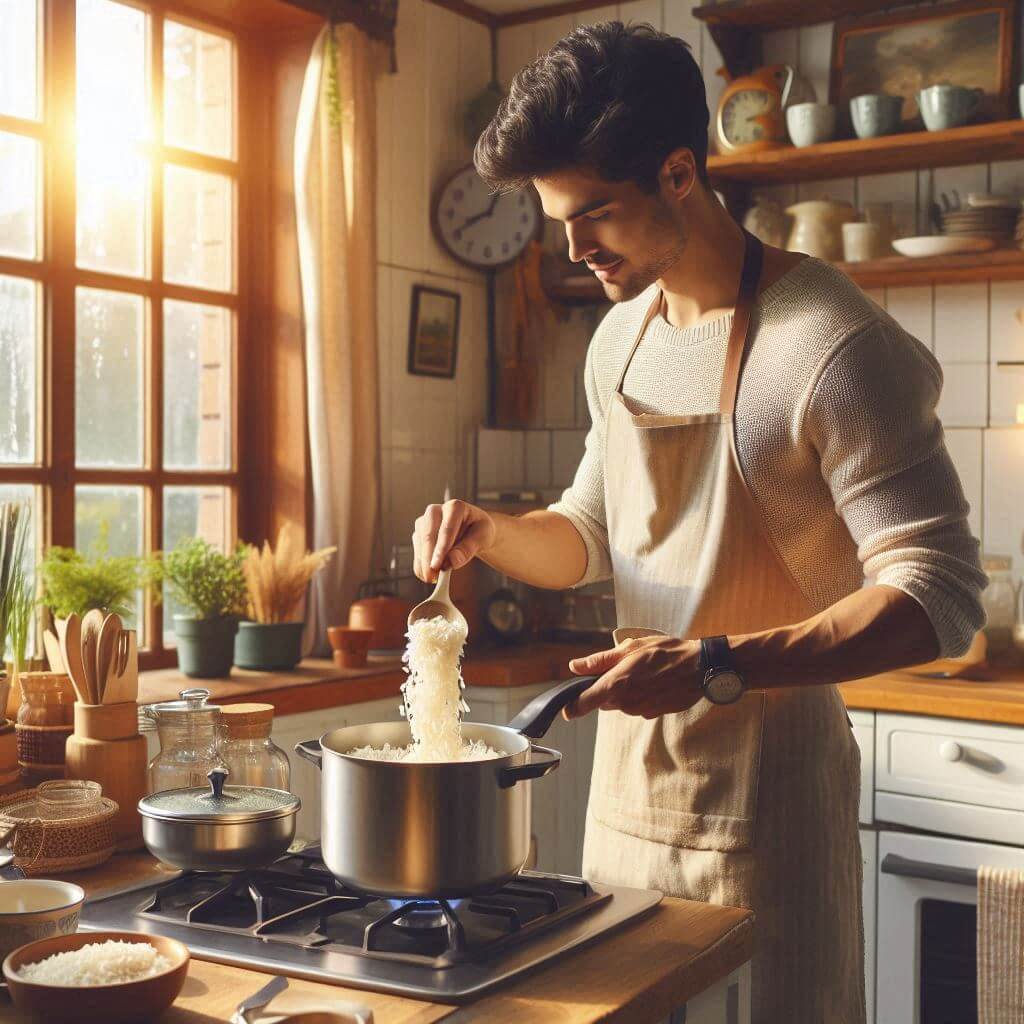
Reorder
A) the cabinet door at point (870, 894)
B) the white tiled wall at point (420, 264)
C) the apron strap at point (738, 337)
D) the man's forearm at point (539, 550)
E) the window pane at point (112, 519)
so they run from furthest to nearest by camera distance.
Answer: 1. the white tiled wall at point (420, 264)
2. the window pane at point (112, 519)
3. the cabinet door at point (870, 894)
4. the man's forearm at point (539, 550)
5. the apron strap at point (738, 337)

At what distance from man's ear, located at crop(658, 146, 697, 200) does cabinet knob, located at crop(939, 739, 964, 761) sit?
4.78 ft

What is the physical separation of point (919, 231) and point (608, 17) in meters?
1.07

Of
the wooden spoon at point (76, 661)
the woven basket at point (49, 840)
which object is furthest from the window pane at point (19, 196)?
the woven basket at point (49, 840)

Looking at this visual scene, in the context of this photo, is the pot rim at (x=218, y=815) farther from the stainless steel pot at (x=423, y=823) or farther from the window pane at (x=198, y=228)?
the window pane at (x=198, y=228)

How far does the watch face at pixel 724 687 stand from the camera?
1.34 m

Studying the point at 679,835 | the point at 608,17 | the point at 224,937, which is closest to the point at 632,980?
the point at 224,937

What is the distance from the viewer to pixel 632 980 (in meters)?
1.12

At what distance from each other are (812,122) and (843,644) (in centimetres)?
213

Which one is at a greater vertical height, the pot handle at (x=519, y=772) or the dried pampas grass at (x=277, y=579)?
the dried pampas grass at (x=277, y=579)

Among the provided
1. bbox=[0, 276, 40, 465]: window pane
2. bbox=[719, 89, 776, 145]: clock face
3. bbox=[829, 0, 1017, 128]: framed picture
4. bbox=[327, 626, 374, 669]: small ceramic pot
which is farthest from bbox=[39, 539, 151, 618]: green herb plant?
bbox=[829, 0, 1017, 128]: framed picture

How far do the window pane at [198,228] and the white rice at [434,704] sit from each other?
73.9 inches

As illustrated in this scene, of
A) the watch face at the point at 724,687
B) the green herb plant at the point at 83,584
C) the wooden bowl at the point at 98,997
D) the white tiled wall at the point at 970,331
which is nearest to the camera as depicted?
the wooden bowl at the point at 98,997

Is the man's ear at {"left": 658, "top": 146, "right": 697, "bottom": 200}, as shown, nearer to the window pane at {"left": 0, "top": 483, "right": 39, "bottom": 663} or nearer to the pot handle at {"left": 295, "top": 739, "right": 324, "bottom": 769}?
the pot handle at {"left": 295, "top": 739, "right": 324, "bottom": 769}

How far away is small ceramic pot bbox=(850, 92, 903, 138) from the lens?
3.05 meters
